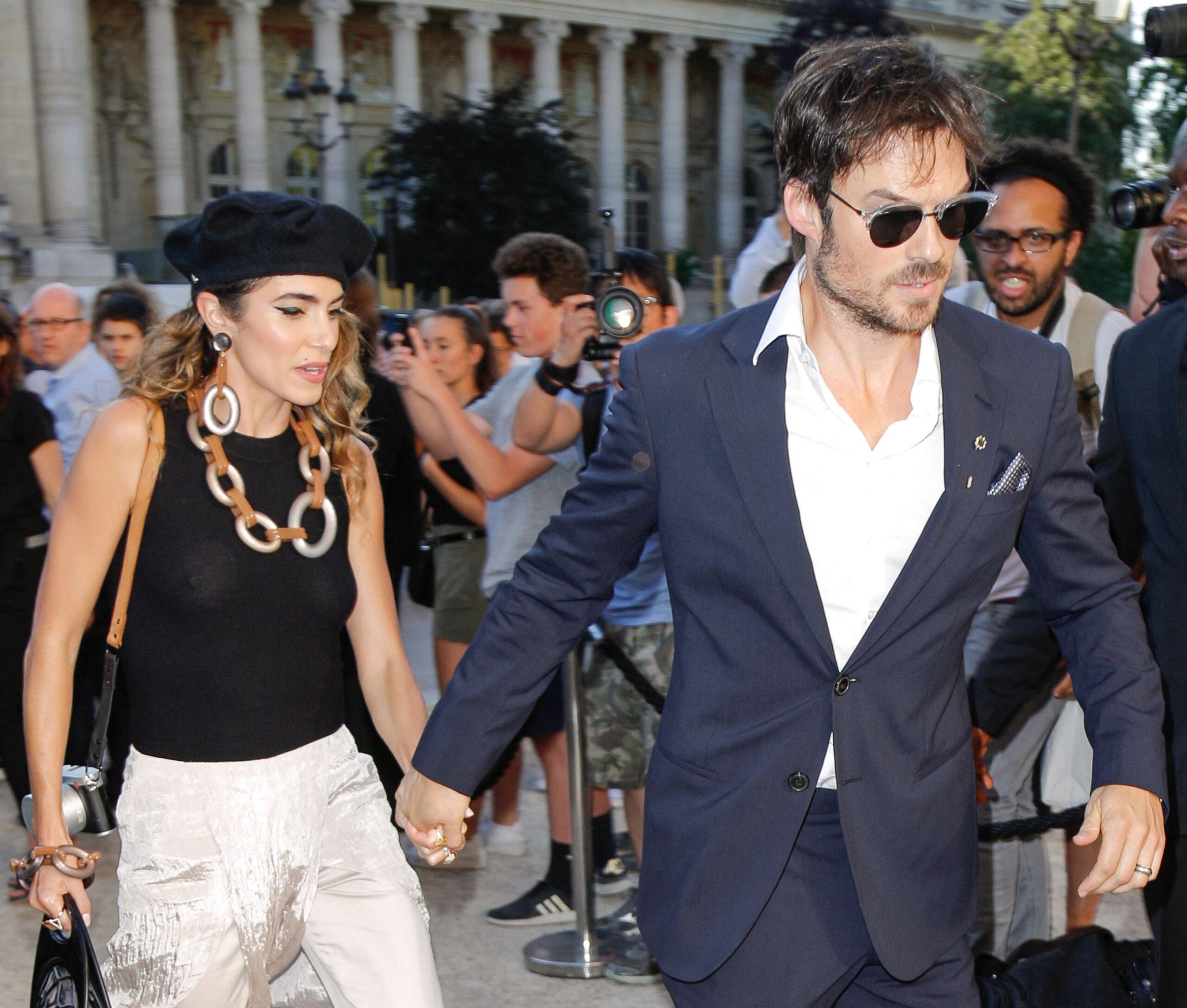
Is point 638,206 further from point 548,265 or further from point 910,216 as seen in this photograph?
point 910,216

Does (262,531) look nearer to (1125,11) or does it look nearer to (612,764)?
(612,764)

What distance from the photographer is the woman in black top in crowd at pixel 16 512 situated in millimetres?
4625

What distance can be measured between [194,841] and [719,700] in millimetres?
935

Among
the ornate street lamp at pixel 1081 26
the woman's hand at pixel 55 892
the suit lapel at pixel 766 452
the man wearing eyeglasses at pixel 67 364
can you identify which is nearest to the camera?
the suit lapel at pixel 766 452

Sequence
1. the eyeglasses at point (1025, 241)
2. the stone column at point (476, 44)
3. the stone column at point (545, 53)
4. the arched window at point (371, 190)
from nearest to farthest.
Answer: the eyeglasses at point (1025, 241)
the arched window at point (371, 190)
the stone column at point (476, 44)
the stone column at point (545, 53)

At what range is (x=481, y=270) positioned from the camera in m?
38.8

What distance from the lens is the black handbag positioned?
7.16 feet

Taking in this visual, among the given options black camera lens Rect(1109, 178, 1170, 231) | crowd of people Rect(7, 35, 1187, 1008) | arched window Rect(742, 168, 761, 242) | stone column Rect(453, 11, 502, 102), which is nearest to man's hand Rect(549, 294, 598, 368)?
crowd of people Rect(7, 35, 1187, 1008)

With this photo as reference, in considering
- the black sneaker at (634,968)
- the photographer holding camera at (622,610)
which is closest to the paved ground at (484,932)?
the black sneaker at (634,968)

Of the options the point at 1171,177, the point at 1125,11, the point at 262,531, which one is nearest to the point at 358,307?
the point at 262,531

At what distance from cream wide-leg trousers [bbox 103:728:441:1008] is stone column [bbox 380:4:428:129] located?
5043cm

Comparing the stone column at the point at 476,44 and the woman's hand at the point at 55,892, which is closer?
the woman's hand at the point at 55,892

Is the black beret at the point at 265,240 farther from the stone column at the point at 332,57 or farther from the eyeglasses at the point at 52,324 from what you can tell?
the stone column at the point at 332,57

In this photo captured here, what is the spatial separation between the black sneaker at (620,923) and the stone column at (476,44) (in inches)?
1996
